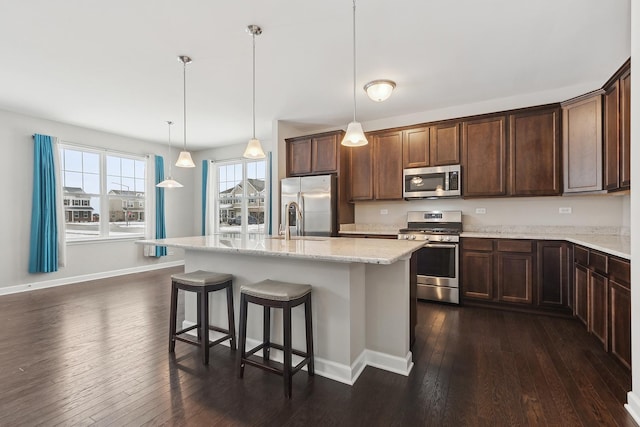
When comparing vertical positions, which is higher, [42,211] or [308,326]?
[42,211]

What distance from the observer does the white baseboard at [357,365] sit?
2084mm

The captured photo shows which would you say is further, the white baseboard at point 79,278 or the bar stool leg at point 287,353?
the white baseboard at point 79,278

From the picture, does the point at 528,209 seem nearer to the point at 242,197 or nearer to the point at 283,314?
the point at 283,314

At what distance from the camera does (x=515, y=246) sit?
347 cm

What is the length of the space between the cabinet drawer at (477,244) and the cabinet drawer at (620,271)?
1.29 m

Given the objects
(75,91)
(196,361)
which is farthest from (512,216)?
(75,91)

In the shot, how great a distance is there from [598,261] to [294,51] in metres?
3.28

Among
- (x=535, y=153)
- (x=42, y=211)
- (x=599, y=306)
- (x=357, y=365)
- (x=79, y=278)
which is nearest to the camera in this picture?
(x=357, y=365)

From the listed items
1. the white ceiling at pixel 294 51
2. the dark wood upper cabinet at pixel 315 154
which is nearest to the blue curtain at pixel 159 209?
the white ceiling at pixel 294 51

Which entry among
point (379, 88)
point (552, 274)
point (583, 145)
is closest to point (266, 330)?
point (379, 88)

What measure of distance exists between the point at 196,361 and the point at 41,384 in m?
0.99

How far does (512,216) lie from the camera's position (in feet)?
13.2

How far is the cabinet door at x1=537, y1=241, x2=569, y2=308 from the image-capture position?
3.28m
